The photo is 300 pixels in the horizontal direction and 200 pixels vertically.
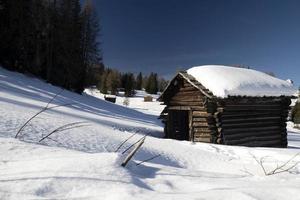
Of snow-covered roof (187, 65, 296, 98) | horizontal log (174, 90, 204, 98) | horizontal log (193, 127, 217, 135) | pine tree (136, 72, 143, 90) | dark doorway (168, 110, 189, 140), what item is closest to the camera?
snow-covered roof (187, 65, 296, 98)

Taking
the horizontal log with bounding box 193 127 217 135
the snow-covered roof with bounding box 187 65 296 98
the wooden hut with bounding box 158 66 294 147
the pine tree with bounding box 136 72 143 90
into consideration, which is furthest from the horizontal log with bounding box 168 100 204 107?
the pine tree with bounding box 136 72 143 90

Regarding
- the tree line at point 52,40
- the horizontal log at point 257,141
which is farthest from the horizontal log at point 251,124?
the tree line at point 52,40

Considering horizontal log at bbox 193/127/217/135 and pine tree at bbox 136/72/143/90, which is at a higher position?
pine tree at bbox 136/72/143/90

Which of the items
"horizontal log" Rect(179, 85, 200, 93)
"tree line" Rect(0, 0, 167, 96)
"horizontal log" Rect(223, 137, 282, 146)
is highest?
"tree line" Rect(0, 0, 167, 96)

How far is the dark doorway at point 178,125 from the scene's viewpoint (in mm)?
17812

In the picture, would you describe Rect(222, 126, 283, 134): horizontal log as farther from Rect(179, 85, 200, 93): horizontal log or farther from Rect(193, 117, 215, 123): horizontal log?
Rect(179, 85, 200, 93): horizontal log

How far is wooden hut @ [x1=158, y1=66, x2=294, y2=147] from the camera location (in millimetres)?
13539

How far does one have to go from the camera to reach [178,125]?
18500 millimetres

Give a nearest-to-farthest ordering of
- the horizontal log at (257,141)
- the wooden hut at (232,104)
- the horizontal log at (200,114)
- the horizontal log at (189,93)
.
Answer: the wooden hut at (232,104)
the horizontal log at (257,141)
the horizontal log at (200,114)
the horizontal log at (189,93)

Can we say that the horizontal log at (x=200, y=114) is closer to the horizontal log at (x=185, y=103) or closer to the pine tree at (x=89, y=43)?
the horizontal log at (x=185, y=103)

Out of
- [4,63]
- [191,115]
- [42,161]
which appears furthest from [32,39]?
[42,161]

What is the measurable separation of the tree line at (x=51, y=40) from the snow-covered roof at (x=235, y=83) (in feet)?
61.9

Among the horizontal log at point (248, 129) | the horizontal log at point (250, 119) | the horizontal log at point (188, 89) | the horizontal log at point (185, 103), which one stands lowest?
the horizontal log at point (248, 129)

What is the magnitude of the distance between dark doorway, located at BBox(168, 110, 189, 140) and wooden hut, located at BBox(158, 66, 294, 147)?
1186 millimetres
